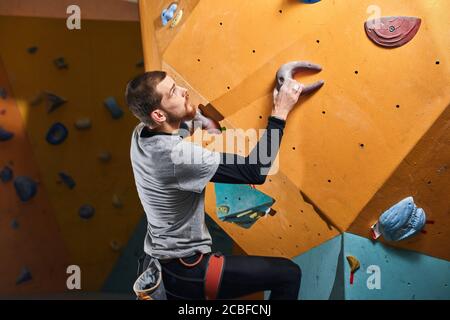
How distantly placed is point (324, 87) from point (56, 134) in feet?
5.07

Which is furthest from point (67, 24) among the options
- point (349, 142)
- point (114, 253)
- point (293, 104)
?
point (349, 142)

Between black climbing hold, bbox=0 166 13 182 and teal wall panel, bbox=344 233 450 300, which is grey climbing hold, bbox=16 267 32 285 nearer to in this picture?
black climbing hold, bbox=0 166 13 182

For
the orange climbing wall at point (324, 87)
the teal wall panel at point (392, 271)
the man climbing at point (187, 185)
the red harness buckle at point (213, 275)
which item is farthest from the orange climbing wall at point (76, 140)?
the teal wall panel at point (392, 271)

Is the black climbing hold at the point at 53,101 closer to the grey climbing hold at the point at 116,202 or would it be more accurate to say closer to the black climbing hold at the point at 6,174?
the black climbing hold at the point at 6,174

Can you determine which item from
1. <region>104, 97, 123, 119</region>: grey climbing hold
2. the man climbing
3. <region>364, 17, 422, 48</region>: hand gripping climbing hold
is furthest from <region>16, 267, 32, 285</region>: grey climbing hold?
<region>364, 17, 422, 48</region>: hand gripping climbing hold

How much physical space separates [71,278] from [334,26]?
5.97 feet

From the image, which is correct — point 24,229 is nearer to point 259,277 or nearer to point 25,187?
point 25,187

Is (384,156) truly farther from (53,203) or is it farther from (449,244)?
(53,203)

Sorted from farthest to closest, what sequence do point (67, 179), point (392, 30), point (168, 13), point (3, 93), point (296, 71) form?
point (67, 179)
point (3, 93)
point (168, 13)
point (296, 71)
point (392, 30)

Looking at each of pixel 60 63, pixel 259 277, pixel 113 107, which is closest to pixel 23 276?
pixel 113 107

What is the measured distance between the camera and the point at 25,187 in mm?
2521

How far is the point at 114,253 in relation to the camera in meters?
2.66

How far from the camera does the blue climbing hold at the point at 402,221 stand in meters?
1.50

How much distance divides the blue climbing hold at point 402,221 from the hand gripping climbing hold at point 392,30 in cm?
45
